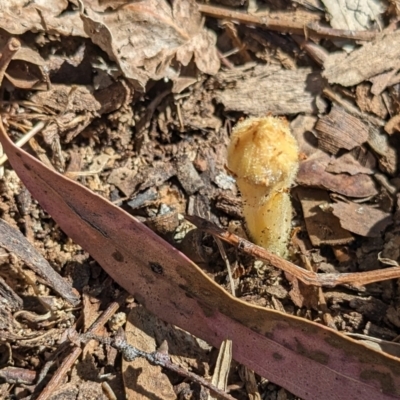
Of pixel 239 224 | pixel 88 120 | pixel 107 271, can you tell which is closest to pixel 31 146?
pixel 88 120

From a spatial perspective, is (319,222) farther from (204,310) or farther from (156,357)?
(156,357)

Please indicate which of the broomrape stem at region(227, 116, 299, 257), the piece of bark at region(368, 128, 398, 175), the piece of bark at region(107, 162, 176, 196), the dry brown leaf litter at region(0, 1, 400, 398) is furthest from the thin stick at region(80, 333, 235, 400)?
the piece of bark at region(368, 128, 398, 175)

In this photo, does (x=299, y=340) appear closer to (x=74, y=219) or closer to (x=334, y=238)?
(x=334, y=238)

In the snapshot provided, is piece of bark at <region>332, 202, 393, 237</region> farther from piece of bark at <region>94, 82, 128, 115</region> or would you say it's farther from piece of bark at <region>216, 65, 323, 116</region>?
piece of bark at <region>94, 82, 128, 115</region>

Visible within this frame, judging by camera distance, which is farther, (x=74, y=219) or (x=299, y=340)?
(x=74, y=219)

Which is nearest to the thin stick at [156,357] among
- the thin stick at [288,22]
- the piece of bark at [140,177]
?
the piece of bark at [140,177]
